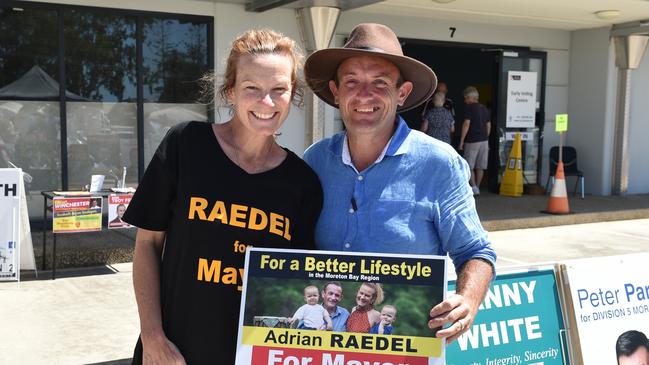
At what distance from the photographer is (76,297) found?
219 inches

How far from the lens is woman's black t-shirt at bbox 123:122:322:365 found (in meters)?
1.91

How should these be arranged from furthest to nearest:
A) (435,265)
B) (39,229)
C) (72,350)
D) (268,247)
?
(39,229) < (72,350) < (268,247) < (435,265)

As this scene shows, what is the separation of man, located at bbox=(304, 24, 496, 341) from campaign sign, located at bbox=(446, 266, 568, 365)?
1.19 meters

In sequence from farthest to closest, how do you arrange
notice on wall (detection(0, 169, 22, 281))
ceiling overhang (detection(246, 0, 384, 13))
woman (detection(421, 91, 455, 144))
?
woman (detection(421, 91, 455, 144))
ceiling overhang (detection(246, 0, 384, 13))
notice on wall (detection(0, 169, 22, 281))

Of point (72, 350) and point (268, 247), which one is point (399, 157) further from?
point (72, 350)

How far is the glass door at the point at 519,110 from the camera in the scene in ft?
37.7

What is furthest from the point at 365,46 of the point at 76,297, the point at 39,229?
the point at 39,229

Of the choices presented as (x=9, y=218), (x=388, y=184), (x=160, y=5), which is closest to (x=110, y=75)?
(x=160, y=5)

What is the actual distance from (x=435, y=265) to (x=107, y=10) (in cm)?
730

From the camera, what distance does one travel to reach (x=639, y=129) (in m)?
12.1

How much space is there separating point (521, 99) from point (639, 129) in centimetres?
252

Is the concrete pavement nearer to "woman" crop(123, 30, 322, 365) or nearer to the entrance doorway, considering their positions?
"woman" crop(123, 30, 322, 365)

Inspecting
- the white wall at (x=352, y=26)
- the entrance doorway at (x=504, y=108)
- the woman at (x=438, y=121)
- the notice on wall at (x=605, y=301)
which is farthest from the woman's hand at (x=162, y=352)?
the entrance doorway at (x=504, y=108)

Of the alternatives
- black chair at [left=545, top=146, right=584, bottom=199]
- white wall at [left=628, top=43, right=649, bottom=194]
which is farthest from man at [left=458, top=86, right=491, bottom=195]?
white wall at [left=628, top=43, right=649, bottom=194]
